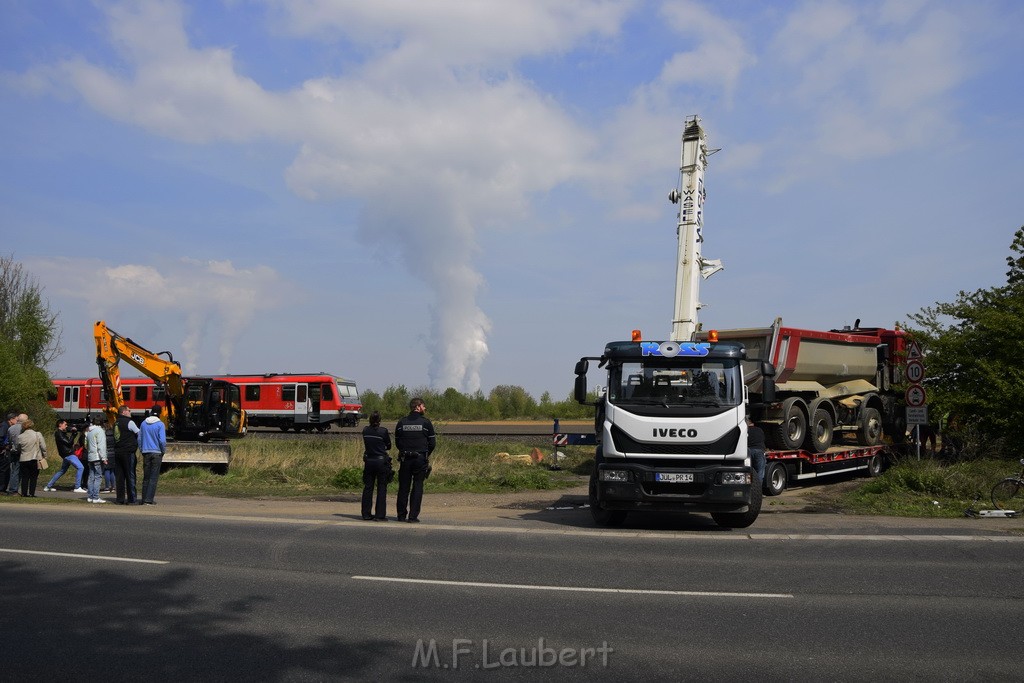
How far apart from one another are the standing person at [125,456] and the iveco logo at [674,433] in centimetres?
939

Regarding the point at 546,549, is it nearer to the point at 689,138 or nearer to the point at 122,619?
the point at 122,619

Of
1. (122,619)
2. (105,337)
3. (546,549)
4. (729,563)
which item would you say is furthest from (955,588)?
(105,337)

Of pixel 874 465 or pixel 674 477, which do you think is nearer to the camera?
pixel 674 477

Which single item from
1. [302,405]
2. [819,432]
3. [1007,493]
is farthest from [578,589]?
[302,405]

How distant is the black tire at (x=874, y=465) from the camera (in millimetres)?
19920

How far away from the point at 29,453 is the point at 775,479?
14.0 m

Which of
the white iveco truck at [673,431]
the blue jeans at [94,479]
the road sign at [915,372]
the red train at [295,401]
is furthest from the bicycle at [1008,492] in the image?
the red train at [295,401]

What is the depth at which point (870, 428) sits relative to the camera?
19812 millimetres

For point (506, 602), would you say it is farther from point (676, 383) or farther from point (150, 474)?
point (150, 474)

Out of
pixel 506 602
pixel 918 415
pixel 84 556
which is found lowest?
pixel 84 556

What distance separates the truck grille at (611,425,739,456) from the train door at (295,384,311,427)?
33030mm

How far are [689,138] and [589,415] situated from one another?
35.4 meters

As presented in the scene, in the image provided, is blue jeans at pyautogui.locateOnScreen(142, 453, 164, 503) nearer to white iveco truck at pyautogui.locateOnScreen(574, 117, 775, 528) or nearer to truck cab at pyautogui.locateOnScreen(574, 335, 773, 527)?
white iveco truck at pyautogui.locateOnScreen(574, 117, 775, 528)

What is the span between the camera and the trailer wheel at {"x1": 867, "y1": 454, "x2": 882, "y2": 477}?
19.9 meters
